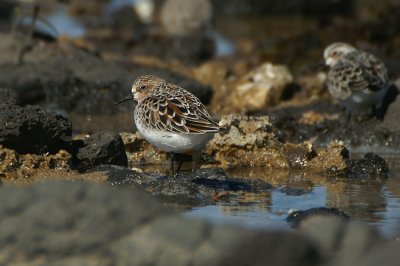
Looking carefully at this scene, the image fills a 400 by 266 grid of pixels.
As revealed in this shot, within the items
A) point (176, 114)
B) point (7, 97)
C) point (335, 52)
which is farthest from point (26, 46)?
point (176, 114)

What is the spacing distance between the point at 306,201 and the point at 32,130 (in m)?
2.50

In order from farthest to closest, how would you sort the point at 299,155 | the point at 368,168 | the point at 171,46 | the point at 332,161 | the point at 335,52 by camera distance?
1. the point at 171,46
2. the point at 335,52
3. the point at 299,155
4. the point at 332,161
5. the point at 368,168

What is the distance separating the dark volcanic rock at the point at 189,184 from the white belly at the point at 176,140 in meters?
0.28

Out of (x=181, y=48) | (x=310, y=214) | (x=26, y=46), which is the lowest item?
(x=310, y=214)

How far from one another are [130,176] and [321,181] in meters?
2.03

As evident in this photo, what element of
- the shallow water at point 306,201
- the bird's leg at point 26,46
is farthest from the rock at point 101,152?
the bird's leg at point 26,46

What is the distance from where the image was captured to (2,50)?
48.5 feet

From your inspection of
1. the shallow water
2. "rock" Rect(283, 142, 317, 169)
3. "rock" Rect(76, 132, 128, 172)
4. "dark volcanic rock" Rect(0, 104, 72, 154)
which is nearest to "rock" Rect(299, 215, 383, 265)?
the shallow water

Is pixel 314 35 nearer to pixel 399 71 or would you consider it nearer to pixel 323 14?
pixel 399 71

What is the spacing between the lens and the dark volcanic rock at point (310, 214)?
7.27 m

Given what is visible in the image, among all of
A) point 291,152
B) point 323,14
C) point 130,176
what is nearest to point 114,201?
point 130,176

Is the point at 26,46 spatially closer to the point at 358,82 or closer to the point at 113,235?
the point at 358,82

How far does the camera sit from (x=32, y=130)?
8.55 m

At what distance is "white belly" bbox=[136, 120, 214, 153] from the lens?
27.7 feet
